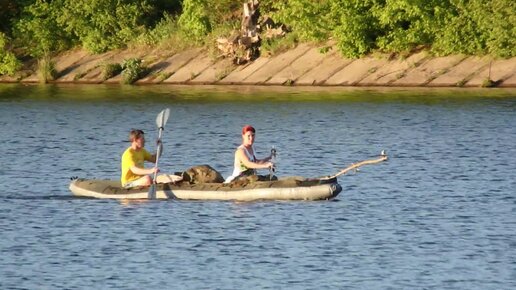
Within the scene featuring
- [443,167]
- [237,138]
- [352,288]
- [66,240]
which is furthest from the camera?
[237,138]

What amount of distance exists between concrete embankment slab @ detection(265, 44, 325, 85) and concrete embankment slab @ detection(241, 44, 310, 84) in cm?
21

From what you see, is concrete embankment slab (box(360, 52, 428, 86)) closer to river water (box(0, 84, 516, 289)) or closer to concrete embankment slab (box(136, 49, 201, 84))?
river water (box(0, 84, 516, 289))

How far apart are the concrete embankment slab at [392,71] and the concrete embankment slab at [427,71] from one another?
0.96 feet

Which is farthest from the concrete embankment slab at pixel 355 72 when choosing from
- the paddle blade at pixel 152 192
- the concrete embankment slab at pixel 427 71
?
the paddle blade at pixel 152 192

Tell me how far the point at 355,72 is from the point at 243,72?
235 inches

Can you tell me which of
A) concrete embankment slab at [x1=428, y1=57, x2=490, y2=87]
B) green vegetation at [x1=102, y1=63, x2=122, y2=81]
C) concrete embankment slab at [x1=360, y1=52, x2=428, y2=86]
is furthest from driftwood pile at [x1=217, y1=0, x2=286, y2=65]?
concrete embankment slab at [x1=428, y1=57, x2=490, y2=87]

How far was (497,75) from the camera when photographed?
2675 inches

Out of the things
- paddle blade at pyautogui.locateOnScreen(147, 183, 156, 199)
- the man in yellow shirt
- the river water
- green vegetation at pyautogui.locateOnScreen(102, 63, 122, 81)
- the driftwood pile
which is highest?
the driftwood pile

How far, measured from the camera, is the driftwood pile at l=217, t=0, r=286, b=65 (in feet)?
250

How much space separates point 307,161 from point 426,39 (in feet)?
85.8

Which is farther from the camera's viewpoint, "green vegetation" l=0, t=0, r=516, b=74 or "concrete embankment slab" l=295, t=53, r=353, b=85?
"concrete embankment slab" l=295, t=53, r=353, b=85

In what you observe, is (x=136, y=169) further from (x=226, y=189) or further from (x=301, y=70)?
(x=301, y=70)

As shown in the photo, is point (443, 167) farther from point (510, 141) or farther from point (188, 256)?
point (188, 256)

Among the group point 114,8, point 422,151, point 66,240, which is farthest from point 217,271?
point 114,8
